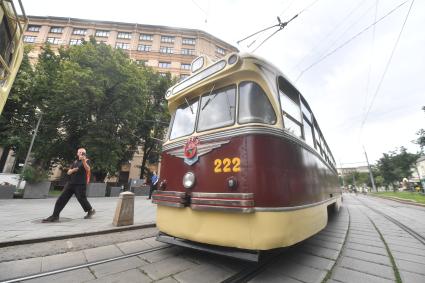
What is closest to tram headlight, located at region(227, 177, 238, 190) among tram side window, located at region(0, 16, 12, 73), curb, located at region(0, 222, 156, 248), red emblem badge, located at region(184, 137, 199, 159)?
red emblem badge, located at region(184, 137, 199, 159)

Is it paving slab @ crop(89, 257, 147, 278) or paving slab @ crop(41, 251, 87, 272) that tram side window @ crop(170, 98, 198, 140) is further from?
paving slab @ crop(41, 251, 87, 272)

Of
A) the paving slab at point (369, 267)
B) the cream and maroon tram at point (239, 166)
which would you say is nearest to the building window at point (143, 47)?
the cream and maroon tram at point (239, 166)

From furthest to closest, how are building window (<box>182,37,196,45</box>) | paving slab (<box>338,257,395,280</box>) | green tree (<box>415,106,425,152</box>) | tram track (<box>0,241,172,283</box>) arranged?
building window (<box>182,37,196,45</box>)
green tree (<box>415,106,425,152</box>)
paving slab (<box>338,257,395,280</box>)
tram track (<box>0,241,172,283</box>)

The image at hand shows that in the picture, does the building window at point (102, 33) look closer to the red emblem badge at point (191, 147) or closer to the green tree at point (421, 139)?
the red emblem badge at point (191, 147)

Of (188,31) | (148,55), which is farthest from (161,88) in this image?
(188,31)

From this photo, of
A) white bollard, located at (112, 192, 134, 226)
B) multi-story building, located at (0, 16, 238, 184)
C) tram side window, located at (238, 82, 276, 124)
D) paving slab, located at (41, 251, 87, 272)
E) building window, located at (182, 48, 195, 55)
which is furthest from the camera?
building window, located at (182, 48, 195, 55)

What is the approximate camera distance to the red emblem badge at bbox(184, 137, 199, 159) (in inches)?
119

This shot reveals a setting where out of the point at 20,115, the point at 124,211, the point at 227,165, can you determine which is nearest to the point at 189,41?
the point at 20,115

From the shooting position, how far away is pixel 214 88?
3291mm

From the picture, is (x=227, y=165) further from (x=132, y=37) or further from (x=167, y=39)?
(x=132, y=37)

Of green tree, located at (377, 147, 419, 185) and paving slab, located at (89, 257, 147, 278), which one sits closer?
paving slab, located at (89, 257, 147, 278)

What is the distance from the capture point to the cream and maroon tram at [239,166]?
237 cm

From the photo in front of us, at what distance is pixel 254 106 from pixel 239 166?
33.5 inches

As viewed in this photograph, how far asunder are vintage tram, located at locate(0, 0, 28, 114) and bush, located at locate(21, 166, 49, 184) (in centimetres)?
1028
